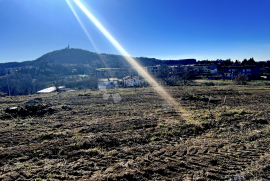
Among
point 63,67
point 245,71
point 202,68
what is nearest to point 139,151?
point 245,71

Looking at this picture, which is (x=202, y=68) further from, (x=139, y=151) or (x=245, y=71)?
(x=139, y=151)

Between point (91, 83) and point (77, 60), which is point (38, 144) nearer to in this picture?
point (91, 83)

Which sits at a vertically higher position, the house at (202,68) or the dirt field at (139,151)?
the house at (202,68)

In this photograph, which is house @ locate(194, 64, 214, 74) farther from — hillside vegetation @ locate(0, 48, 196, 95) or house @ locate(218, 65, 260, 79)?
hillside vegetation @ locate(0, 48, 196, 95)

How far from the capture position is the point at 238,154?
5195 mm

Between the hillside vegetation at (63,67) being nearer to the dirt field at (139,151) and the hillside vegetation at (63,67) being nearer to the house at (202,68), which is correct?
the dirt field at (139,151)

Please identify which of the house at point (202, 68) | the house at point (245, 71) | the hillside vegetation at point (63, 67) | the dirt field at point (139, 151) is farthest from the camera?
the house at point (202, 68)

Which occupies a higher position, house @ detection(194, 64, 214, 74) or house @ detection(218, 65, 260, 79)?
house @ detection(194, 64, 214, 74)

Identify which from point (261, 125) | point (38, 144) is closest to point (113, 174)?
point (38, 144)

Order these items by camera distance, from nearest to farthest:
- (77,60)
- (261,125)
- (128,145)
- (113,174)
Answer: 1. (113,174)
2. (128,145)
3. (261,125)
4. (77,60)

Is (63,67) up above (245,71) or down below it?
above

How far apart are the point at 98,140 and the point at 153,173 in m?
3.35

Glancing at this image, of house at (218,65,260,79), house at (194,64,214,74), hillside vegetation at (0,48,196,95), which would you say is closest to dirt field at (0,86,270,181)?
hillside vegetation at (0,48,196,95)

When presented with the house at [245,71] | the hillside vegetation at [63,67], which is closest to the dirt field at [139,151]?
the hillside vegetation at [63,67]
